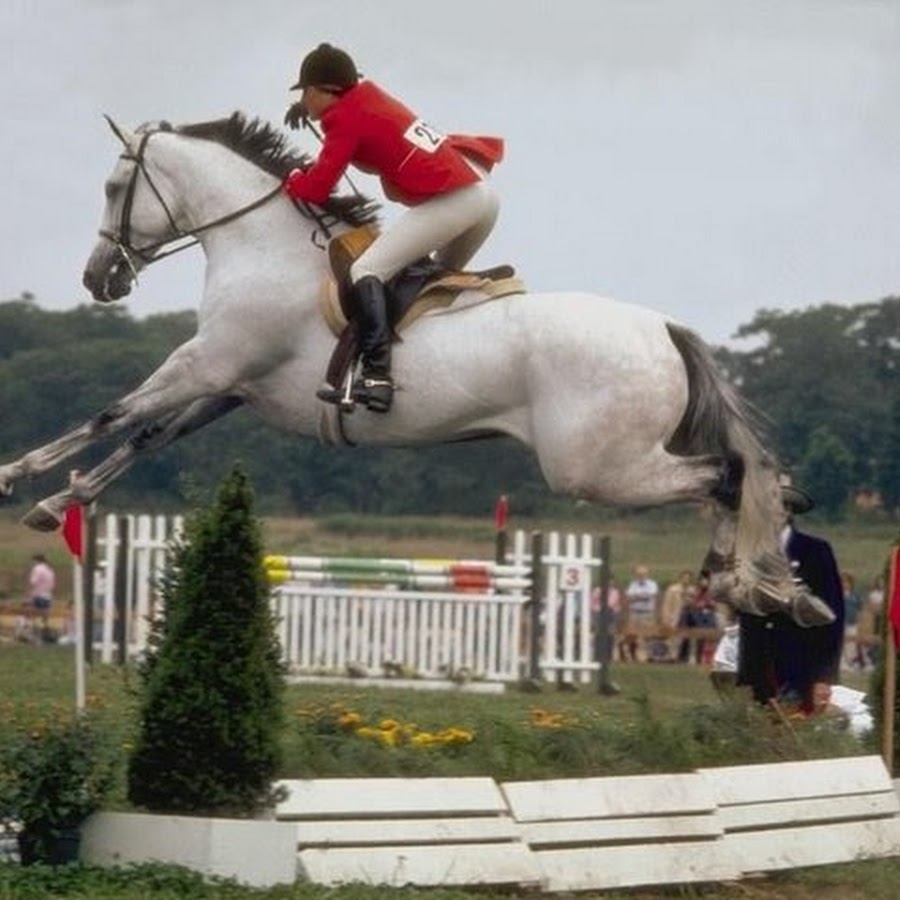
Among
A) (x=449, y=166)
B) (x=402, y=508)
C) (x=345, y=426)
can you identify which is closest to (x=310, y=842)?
(x=345, y=426)

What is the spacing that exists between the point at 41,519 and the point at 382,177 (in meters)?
1.75

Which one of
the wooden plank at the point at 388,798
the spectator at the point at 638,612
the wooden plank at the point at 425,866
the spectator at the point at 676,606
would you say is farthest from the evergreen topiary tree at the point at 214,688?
the spectator at the point at 638,612

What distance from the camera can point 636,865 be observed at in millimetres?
10102

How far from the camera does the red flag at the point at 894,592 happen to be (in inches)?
439

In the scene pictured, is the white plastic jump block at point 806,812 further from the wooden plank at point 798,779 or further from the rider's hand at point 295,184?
the rider's hand at point 295,184

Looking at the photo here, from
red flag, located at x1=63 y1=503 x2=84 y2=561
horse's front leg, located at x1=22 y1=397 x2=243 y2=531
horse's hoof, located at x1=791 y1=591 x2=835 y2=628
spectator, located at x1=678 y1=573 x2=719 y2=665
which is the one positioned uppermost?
horse's front leg, located at x1=22 y1=397 x2=243 y2=531

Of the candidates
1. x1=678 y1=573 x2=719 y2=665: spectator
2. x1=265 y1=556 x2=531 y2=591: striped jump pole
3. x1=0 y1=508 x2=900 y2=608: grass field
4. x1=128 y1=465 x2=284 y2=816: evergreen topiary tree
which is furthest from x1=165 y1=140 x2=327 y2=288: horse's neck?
x1=0 y1=508 x2=900 y2=608: grass field

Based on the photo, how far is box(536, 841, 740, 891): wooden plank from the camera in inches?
389

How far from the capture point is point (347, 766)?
32.8ft

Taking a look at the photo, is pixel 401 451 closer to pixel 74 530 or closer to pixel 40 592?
pixel 40 592

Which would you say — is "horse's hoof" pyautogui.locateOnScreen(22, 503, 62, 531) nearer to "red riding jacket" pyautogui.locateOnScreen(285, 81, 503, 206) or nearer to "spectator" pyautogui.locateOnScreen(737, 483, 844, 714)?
"red riding jacket" pyautogui.locateOnScreen(285, 81, 503, 206)

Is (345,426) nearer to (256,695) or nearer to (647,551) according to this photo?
(256,695)

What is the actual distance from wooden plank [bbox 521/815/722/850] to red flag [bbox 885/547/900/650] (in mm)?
1257

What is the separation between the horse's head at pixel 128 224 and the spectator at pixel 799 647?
288cm
